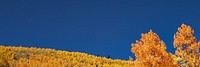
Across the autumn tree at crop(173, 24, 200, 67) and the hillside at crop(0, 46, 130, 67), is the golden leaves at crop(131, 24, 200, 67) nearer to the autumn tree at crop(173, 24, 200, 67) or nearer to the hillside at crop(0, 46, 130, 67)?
the autumn tree at crop(173, 24, 200, 67)

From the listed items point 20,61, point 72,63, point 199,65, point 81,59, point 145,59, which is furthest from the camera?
point 81,59

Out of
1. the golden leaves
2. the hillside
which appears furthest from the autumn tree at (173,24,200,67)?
the hillside

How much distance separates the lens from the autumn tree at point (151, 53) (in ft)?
111

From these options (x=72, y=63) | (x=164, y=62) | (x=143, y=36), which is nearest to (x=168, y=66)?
(x=164, y=62)

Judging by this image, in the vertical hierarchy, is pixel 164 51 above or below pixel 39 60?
below

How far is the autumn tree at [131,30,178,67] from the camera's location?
33969 mm

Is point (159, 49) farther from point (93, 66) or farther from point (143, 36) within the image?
point (93, 66)

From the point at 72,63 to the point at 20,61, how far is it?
448 inches

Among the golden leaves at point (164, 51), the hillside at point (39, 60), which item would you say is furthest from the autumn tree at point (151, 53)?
→ the hillside at point (39, 60)

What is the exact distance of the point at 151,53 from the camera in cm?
3447

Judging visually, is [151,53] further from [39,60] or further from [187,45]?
[39,60]

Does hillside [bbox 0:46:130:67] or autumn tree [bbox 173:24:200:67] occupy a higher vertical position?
hillside [bbox 0:46:130:67]

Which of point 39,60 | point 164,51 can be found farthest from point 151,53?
point 39,60

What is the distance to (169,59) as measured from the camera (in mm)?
34781
